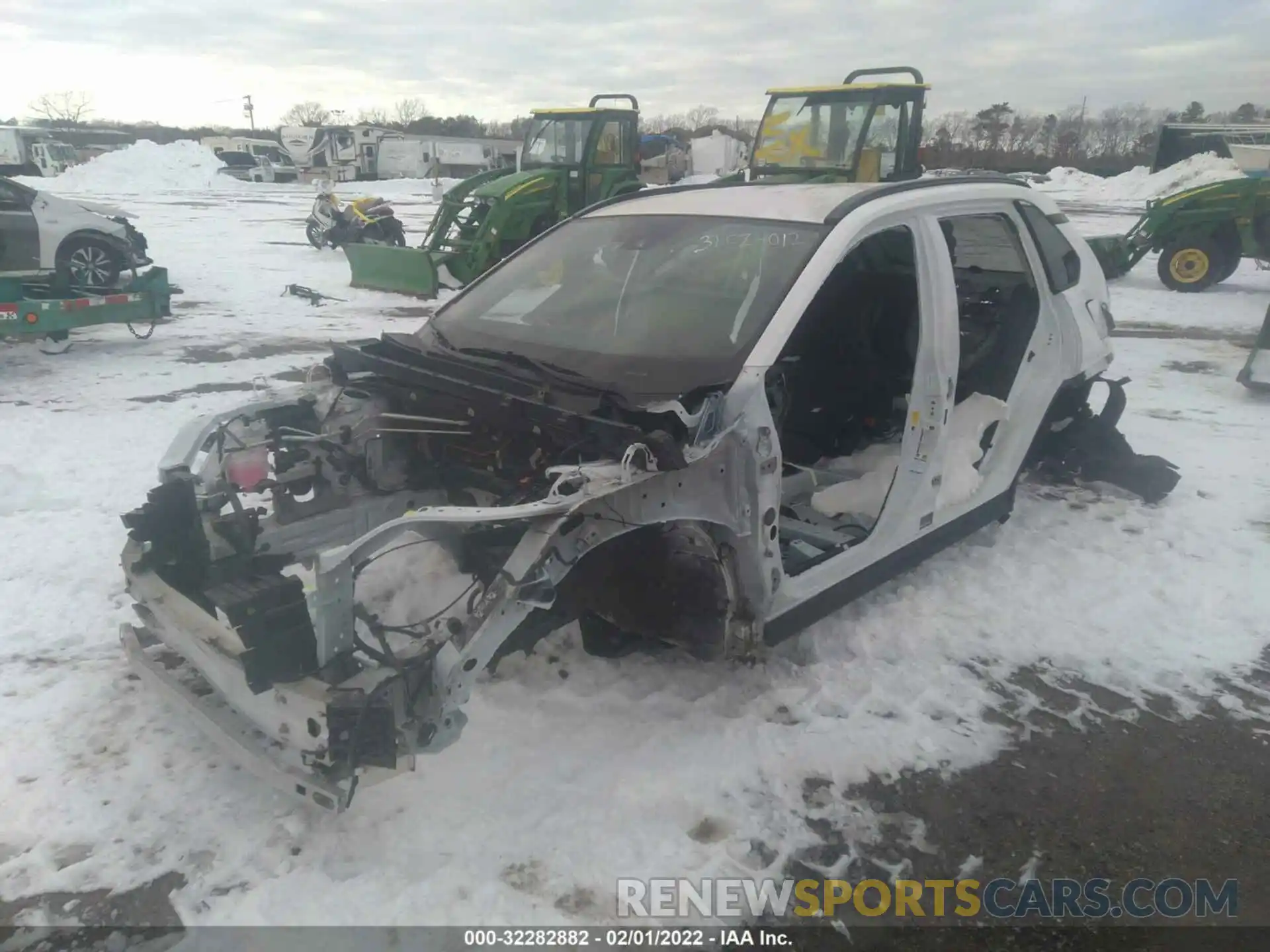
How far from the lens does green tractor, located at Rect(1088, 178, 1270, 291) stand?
45.1 feet

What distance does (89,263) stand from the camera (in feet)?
33.3

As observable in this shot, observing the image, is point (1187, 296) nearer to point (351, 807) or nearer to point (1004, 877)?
point (1004, 877)

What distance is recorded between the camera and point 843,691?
352 centimetres

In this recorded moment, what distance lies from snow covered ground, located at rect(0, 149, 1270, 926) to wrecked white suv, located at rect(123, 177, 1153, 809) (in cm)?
29

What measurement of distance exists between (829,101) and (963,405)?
24.5 ft

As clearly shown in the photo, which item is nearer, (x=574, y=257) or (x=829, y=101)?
(x=574, y=257)

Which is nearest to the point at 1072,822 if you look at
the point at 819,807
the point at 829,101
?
the point at 819,807

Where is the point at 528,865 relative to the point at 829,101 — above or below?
below

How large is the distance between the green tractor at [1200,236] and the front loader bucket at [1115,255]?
0.4 inches

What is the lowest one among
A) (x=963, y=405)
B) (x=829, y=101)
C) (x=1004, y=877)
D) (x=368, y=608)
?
(x=1004, y=877)

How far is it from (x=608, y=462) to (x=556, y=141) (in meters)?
11.3

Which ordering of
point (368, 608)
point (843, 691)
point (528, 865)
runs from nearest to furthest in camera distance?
point (528, 865)
point (843, 691)
point (368, 608)

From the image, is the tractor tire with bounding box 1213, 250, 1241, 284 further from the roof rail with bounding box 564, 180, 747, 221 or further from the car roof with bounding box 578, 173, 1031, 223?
the roof rail with bounding box 564, 180, 747, 221

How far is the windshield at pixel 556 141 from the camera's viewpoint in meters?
12.6
